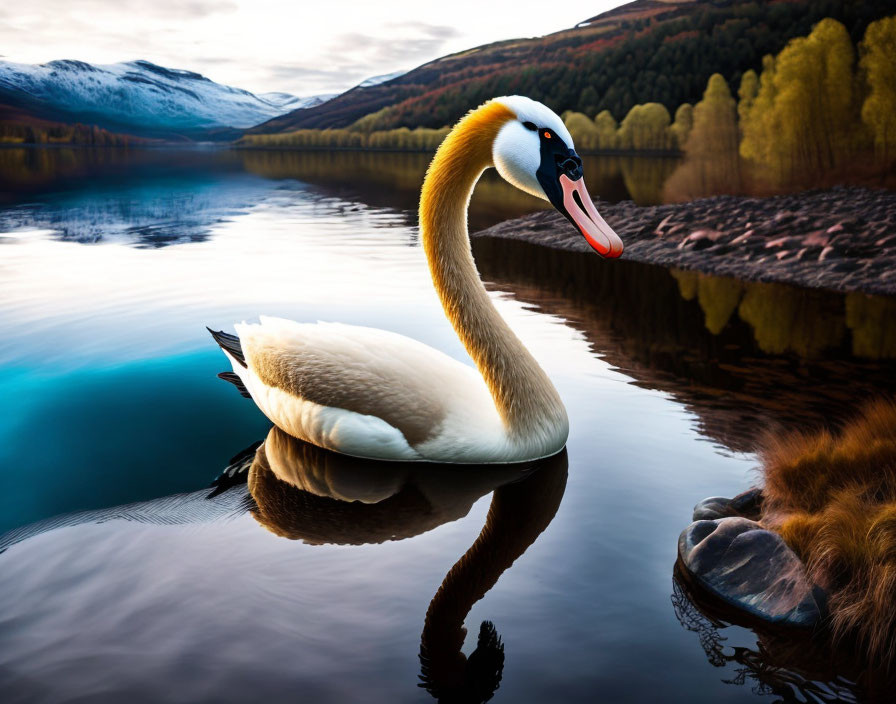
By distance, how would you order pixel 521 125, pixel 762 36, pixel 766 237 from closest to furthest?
pixel 521 125 < pixel 766 237 < pixel 762 36

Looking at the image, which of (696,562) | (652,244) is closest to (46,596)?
(696,562)

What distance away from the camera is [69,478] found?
586cm

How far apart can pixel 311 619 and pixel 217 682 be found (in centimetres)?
56

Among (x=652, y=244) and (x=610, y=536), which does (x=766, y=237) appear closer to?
(x=652, y=244)

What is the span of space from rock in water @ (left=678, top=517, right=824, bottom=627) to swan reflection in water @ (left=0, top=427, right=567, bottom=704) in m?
1.00

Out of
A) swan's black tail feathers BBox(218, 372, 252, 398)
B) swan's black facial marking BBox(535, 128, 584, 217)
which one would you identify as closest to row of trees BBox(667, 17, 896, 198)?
swan's black tail feathers BBox(218, 372, 252, 398)

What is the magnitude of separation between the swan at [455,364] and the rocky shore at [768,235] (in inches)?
367

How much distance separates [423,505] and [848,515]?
246 cm

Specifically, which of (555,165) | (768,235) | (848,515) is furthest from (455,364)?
(768,235)

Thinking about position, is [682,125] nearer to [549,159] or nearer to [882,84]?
[882,84]

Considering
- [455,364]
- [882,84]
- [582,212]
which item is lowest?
[455,364]

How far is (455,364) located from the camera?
587cm

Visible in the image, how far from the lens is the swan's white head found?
508cm

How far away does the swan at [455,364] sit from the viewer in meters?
5.20
